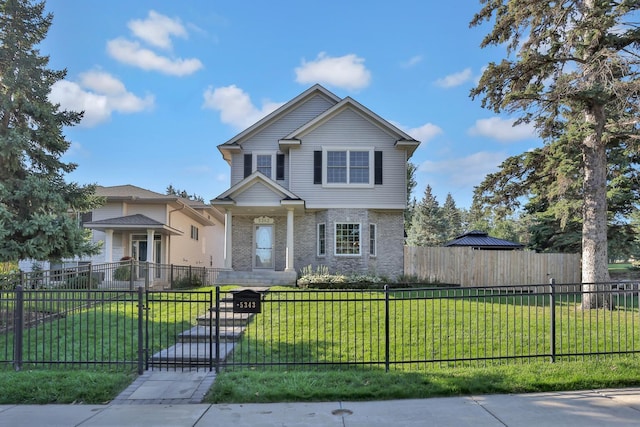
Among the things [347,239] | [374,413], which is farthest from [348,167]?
[374,413]

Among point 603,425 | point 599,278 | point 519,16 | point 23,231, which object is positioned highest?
point 519,16

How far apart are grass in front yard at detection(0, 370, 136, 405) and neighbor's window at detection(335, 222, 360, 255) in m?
13.0

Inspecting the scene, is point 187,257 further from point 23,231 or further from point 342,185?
point 23,231

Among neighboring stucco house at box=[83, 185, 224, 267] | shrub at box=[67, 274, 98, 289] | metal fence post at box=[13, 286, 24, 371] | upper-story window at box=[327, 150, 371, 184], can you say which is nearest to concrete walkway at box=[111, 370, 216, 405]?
metal fence post at box=[13, 286, 24, 371]

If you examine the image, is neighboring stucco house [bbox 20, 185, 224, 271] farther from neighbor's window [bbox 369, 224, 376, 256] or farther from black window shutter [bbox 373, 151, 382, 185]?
black window shutter [bbox 373, 151, 382, 185]

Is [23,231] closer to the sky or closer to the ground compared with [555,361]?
closer to the sky

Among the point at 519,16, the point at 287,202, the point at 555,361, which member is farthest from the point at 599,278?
the point at 287,202

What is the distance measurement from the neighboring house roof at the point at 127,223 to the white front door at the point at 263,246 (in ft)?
15.5

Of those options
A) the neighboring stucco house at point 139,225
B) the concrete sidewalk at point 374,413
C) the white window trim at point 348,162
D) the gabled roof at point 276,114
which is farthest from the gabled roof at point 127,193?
the concrete sidewalk at point 374,413

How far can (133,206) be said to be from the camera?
71.6 ft

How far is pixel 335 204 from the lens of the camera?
741 inches

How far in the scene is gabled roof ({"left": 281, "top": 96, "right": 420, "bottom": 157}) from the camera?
61.3 ft

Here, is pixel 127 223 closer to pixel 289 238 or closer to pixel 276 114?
pixel 289 238

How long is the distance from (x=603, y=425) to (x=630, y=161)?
2097cm
